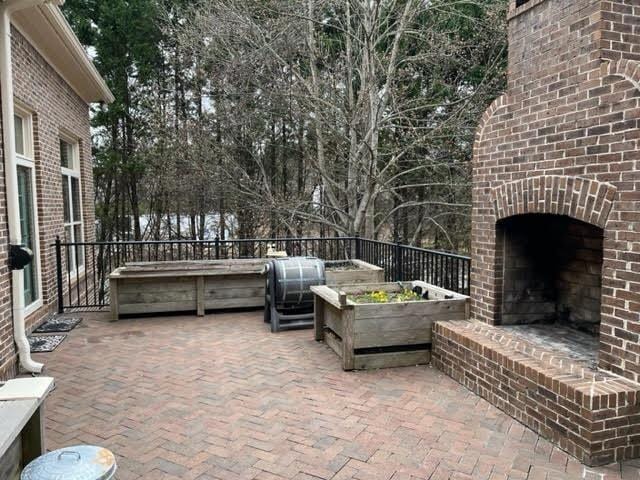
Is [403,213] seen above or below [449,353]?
above

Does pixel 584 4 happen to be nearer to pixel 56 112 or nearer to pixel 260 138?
pixel 56 112

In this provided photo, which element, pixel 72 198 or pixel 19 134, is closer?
pixel 19 134

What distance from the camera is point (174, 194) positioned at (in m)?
12.3

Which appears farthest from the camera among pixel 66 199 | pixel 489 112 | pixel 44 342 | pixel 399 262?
pixel 66 199

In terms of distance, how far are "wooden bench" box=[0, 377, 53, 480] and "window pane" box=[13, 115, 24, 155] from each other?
4.09 meters

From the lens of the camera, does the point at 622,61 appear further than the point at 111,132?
No

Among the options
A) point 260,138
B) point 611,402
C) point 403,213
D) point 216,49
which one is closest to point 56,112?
point 216,49

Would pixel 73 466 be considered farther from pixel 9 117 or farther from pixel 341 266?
pixel 341 266

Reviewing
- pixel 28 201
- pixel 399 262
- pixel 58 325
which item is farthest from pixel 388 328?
pixel 28 201

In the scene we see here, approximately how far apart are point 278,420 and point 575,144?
112 inches

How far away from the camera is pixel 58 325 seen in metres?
5.82

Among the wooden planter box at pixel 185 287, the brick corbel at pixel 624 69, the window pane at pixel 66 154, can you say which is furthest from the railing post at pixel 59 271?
the brick corbel at pixel 624 69

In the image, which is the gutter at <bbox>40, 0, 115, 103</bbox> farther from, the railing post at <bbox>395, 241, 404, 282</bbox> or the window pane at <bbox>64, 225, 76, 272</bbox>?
the railing post at <bbox>395, 241, 404, 282</bbox>

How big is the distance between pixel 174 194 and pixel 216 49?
14.0ft
